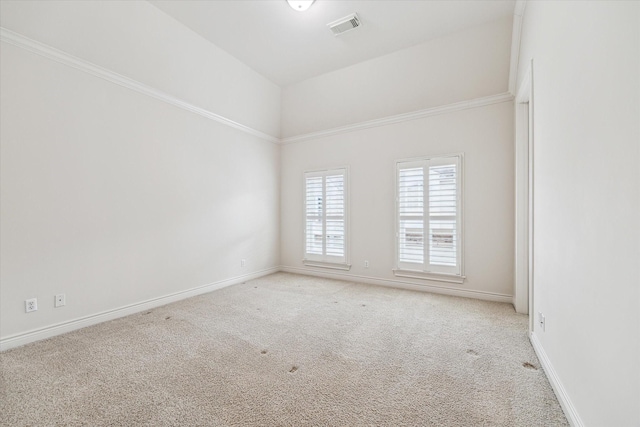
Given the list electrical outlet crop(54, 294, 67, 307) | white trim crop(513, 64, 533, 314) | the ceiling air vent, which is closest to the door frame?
white trim crop(513, 64, 533, 314)

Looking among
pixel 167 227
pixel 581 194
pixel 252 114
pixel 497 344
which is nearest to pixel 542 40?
pixel 581 194

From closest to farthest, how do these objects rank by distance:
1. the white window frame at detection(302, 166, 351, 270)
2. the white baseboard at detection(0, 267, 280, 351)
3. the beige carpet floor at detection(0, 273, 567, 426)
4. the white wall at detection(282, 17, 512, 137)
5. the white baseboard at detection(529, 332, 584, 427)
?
the white baseboard at detection(529, 332, 584, 427) < the beige carpet floor at detection(0, 273, 567, 426) < the white baseboard at detection(0, 267, 280, 351) < the white wall at detection(282, 17, 512, 137) < the white window frame at detection(302, 166, 351, 270)

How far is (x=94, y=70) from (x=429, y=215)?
15.0 ft

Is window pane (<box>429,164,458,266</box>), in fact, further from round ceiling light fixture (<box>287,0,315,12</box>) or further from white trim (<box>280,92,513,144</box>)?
round ceiling light fixture (<box>287,0,315,12</box>)

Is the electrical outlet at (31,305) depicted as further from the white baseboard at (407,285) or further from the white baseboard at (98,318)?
the white baseboard at (407,285)

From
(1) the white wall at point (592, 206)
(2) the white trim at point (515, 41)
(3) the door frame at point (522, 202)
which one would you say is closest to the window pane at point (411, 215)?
(3) the door frame at point (522, 202)

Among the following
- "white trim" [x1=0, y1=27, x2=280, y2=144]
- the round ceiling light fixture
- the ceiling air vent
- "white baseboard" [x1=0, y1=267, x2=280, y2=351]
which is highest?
the ceiling air vent

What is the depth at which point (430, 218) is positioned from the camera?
4.14m

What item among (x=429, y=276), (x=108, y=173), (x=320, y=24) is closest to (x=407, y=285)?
(x=429, y=276)

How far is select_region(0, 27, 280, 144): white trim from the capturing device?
8.07 ft

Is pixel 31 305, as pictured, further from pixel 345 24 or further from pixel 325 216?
pixel 345 24

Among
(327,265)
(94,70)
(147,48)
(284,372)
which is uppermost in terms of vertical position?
(147,48)

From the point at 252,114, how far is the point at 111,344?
3.93 m

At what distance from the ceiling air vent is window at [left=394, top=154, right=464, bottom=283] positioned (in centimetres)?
207
